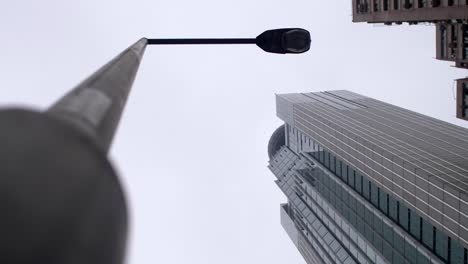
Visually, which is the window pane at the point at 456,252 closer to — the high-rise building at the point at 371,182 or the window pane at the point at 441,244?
the high-rise building at the point at 371,182

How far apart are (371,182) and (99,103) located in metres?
64.9

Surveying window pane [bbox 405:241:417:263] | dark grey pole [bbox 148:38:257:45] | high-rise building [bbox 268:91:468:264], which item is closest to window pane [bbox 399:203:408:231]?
high-rise building [bbox 268:91:468:264]

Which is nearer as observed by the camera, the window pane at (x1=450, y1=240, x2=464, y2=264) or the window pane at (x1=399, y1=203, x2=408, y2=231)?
the window pane at (x1=450, y1=240, x2=464, y2=264)

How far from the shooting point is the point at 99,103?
3525 millimetres

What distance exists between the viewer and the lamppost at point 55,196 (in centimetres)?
171

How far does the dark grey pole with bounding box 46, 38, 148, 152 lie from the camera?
2.91m

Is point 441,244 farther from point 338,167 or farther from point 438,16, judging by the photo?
point 338,167

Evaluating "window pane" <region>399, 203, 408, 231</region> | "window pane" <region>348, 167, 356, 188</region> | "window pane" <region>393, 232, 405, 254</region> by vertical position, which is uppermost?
"window pane" <region>399, 203, 408, 231</region>

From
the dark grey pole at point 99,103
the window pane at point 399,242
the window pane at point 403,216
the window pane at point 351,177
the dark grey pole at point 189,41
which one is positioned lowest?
the window pane at point 399,242

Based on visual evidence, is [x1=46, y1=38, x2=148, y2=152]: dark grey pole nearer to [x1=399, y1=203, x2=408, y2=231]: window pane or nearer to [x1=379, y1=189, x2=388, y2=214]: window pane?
[x1=399, y1=203, x2=408, y2=231]: window pane

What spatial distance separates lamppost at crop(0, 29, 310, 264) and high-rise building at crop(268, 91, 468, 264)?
40.7 m

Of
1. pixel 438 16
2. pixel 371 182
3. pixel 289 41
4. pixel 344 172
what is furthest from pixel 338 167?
pixel 289 41

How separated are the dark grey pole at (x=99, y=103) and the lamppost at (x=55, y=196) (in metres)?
0.31

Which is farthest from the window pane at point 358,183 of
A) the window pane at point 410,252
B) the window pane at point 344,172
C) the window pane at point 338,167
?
the window pane at point 410,252
